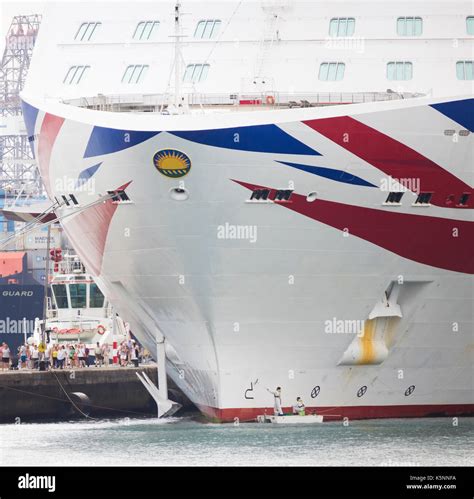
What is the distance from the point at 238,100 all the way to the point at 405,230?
4731mm

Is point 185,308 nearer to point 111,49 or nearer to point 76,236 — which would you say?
point 76,236

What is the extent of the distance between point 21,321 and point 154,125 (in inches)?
1609

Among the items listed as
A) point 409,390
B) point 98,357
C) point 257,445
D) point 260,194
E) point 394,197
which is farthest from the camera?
point 98,357

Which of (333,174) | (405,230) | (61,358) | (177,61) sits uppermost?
(177,61)

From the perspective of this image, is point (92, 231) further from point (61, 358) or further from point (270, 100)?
point (61, 358)

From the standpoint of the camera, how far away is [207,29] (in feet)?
132

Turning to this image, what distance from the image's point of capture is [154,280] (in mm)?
37531

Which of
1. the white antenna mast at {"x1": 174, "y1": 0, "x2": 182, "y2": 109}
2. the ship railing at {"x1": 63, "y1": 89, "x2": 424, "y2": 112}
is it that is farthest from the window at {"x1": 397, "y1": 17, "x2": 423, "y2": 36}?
the white antenna mast at {"x1": 174, "y1": 0, "x2": 182, "y2": 109}

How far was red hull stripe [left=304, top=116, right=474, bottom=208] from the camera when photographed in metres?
35.0

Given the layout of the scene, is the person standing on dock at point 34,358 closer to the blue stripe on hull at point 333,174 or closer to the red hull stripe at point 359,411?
the red hull stripe at point 359,411

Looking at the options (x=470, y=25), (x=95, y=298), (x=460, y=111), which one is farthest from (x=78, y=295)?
(x=460, y=111)

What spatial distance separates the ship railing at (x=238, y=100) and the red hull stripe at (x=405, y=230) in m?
2.65

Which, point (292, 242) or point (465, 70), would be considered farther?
point (465, 70)

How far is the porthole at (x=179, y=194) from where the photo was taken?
35.5 metres
